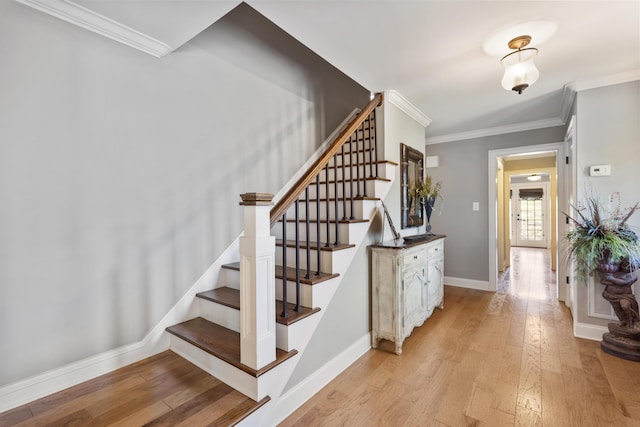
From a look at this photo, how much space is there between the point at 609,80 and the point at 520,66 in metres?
1.22

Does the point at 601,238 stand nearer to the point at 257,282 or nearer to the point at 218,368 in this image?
the point at 257,282

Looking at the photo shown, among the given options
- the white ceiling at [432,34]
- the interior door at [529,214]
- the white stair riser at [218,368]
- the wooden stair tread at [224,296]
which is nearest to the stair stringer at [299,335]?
the white stair riser at [218,368]

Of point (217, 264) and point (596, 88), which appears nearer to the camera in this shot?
point (217, 264)

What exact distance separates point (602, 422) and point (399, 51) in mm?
2641

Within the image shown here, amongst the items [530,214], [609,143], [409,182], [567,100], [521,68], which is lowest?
[530,214]

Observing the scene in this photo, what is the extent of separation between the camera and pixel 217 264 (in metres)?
2.41

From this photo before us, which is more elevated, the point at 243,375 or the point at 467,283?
the point at 243,375

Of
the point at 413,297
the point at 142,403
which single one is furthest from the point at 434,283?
the point at 142,403

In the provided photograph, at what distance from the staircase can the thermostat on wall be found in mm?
1857

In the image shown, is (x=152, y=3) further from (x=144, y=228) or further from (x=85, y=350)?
(x=85, y=350)

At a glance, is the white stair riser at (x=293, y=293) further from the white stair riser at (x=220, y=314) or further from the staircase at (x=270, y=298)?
the white stair riser at (x=220, y=314)

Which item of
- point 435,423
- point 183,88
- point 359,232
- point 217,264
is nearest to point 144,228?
point 217,264

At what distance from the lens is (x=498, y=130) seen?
409cm

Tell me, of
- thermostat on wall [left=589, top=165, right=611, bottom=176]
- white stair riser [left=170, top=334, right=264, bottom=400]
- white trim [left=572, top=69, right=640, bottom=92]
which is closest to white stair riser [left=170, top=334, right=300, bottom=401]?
white stair riser [left=170, top=334, right=264, bottom=400]
